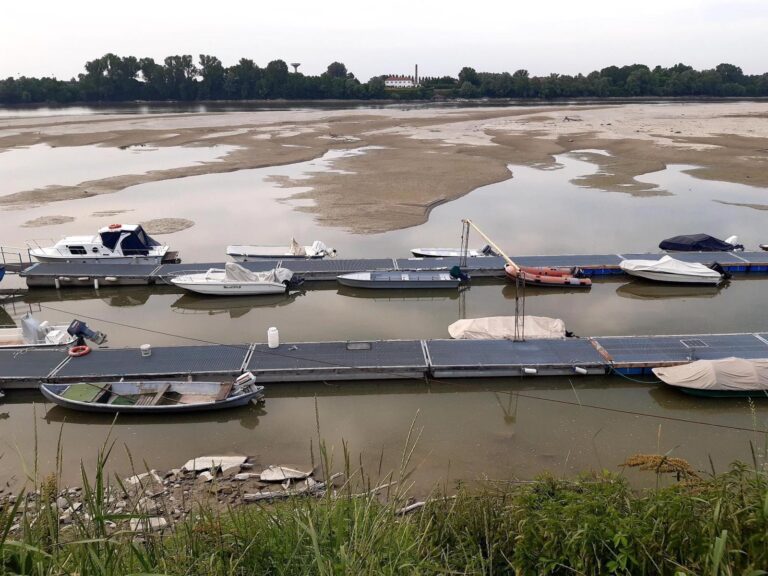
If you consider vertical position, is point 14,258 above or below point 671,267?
below

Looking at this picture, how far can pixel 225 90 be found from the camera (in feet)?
586

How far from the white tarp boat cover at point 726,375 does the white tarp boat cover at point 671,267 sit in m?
12.2

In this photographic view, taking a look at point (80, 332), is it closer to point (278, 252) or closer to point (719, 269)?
point (278, 252)

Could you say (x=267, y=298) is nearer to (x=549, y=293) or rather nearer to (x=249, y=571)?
(x=549, y=293)

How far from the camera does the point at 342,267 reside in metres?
33.9

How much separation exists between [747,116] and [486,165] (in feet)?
274

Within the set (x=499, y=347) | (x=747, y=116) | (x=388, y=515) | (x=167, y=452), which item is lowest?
(x=167, y=452)

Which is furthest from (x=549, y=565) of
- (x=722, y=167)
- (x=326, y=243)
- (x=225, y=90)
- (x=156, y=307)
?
(x=225, y=90)

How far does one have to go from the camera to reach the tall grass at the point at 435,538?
4.93 metres

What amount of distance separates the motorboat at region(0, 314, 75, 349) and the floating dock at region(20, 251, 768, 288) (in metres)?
9.02

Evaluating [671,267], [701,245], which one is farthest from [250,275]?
[701,245]

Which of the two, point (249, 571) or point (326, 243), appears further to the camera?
point (326, 243)

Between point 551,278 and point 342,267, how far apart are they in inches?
490

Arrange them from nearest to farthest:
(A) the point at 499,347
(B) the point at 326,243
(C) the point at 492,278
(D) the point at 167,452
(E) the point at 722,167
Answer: (D) the point at 167,452, (A) the point at 499,347, (C) the point at 492,278, (B) the point at 326,243, (E) the point at 722,167
